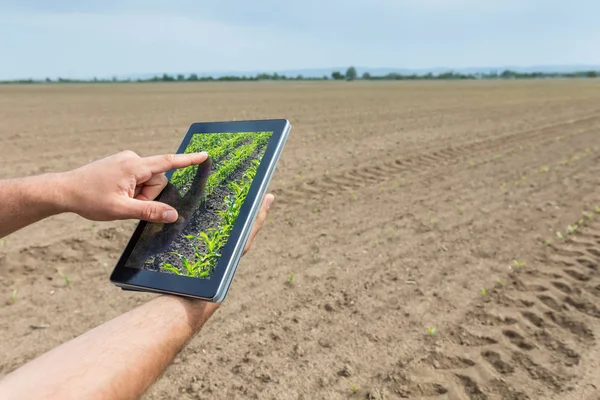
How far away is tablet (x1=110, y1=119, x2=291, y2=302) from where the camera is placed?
5.12ft

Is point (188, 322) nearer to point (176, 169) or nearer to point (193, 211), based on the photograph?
point (193, 211)

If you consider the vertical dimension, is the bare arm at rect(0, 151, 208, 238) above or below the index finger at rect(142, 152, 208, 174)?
below

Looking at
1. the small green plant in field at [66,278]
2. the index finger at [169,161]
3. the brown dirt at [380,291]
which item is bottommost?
the brown dirt at [380,291]

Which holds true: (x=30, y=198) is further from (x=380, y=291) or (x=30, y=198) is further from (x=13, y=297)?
(x=380, y=291)

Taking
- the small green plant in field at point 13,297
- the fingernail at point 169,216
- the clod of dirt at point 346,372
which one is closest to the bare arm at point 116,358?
the fingernail at point 169,216

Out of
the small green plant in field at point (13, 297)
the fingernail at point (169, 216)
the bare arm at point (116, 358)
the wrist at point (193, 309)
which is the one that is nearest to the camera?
the bare arm at point (116, 358)

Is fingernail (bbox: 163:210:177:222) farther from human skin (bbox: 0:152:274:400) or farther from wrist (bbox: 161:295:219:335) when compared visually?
wrist (bbox: 161:295:219:335)

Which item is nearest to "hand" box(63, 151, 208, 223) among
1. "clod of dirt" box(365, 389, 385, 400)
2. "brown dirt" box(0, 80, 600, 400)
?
"brown dirt" box(0, 80, 600, 400)

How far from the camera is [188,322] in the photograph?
4.89 feet

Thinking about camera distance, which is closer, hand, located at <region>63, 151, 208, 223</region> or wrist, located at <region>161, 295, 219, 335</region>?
wrist, located at <region>161, 295, 219, 335</region>

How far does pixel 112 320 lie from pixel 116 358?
21 centimetres

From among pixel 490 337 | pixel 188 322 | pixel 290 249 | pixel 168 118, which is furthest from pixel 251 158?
pixel 168 118

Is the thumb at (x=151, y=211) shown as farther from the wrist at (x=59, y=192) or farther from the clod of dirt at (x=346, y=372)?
the clod of dirt at (x=346, y=372)

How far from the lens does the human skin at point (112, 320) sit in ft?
3.77
